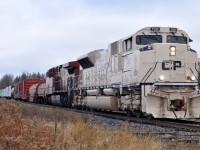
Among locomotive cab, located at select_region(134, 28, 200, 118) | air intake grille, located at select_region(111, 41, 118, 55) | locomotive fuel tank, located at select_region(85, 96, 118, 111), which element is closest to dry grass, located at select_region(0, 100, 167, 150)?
locomotive cab, located at select_region(134, 28, 200, 118)

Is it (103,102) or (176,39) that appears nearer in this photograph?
(176,39)

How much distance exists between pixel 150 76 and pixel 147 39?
6.96 ft

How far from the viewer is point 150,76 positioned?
47.5 ft

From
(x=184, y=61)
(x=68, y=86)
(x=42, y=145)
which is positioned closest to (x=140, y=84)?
(x=184, y=61)

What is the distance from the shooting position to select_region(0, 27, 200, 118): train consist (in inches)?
543

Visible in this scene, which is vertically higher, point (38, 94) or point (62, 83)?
point (62, 83)

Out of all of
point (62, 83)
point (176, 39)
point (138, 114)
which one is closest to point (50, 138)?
point (138, 114)

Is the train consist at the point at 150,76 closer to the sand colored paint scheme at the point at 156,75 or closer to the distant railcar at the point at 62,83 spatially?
the sand colored paint scheme at the point at 156,75

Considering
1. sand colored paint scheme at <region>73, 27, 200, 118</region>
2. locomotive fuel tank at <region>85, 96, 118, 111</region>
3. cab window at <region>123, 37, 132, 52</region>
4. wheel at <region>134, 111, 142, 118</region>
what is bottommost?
wheel at <region>134, 111, 142, 118</region>

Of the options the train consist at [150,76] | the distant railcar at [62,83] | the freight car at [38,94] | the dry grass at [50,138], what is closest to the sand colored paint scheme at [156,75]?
the train consist at [150,76]

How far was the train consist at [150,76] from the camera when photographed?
13.8m

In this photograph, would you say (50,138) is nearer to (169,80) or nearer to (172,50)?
(169,80)

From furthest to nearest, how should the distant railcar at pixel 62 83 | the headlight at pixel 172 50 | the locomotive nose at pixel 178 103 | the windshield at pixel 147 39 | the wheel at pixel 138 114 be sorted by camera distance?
the distant railcar at pixel 62 83
the windshield at pixel 147 39
the wheel at pixel 138 114
the headlight at pixel 172 50
the locomotive nose at pixel 178 103

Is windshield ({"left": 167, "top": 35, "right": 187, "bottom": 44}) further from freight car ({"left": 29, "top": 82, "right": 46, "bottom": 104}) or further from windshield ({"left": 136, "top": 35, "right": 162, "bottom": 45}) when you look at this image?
freight car ({"left": 29, "top": 82, "right": 46, "bottom": 104})
